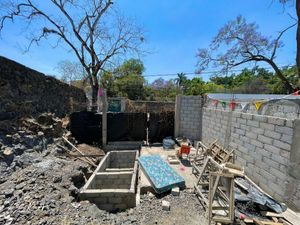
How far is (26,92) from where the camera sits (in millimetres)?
6477

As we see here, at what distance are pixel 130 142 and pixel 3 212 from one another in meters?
5.37

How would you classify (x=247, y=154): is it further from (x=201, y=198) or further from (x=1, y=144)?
(x=1, y=144)

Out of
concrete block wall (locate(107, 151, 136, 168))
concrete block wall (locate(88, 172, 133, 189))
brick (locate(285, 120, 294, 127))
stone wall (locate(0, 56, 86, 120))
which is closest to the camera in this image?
brick (locate(285, 120, 294, 127))

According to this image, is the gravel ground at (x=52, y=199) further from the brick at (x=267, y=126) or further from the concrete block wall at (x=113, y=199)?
the brick at (x=267, y=126)

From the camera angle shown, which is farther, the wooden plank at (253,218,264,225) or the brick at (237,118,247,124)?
the brick at (237,118,247,124)

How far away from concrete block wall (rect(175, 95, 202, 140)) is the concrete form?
97.3 inches

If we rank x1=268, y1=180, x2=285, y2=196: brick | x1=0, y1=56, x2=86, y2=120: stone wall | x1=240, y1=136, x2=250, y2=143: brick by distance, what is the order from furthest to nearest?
x1=0, y1=56, x2=86, y2=120: stone wall → x1=240, y1=136, x2=250, y2=143: brick → x1=268, y1=180, x2=285, y2=196: brick

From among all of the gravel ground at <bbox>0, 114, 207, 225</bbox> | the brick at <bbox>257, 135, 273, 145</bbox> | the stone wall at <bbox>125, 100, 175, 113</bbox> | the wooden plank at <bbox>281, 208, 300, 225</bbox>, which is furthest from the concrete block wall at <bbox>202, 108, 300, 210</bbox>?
the stone wall at <bbox>125, 100, 175, 113</bbox>

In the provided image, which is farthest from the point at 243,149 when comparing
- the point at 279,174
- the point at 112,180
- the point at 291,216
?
the point at 112,180

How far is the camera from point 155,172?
4.73 m

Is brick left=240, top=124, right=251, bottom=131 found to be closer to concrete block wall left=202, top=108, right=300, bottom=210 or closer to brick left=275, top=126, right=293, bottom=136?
concrete block wall left=202, top=108, right=300, bottom=210

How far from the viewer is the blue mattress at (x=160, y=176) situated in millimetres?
4191

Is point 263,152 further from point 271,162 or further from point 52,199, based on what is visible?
point 52,199

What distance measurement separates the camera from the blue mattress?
4.19m
